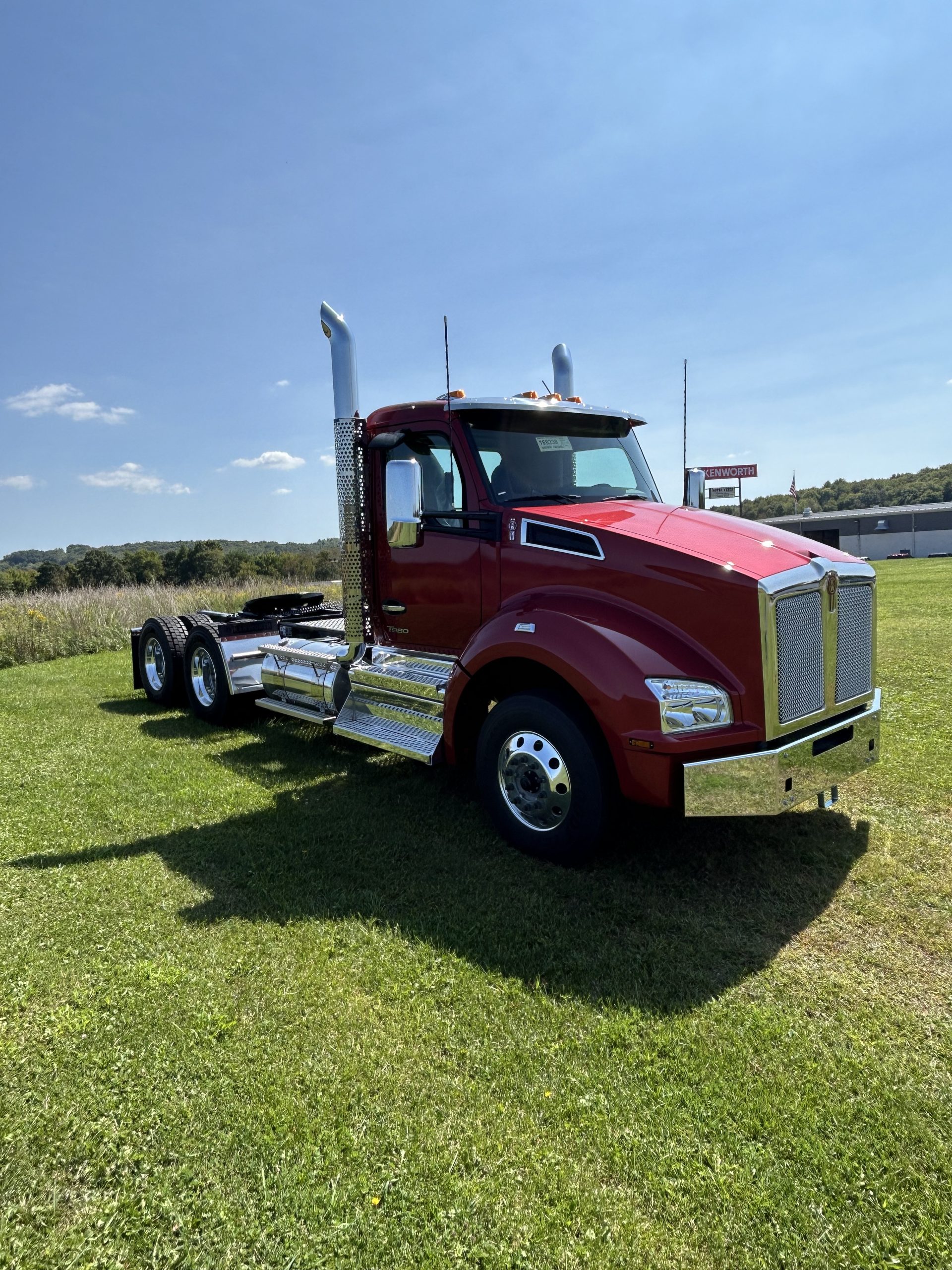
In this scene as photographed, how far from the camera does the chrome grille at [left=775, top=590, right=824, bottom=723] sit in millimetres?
3586

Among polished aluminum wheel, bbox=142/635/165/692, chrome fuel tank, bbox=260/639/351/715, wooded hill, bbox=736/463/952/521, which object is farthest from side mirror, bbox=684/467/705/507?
wooded hill, bbox=736/463/952/521

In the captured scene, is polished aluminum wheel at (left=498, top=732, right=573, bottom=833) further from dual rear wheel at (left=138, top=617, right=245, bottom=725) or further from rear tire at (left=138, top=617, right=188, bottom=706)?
rear tire at (left=138, top=617, right=188, bottom=706)

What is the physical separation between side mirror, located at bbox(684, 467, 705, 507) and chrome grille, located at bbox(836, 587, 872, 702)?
173 cm

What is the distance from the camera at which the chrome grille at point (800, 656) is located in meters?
3.59

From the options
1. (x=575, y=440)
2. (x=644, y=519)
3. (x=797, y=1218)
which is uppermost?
(x=575, y=440)

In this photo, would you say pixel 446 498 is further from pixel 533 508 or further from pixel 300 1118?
pixel 300 1118

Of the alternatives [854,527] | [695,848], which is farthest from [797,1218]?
[854,527]

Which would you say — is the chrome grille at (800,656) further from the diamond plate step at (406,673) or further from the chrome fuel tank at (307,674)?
the chrome fuel tank at (307,674)

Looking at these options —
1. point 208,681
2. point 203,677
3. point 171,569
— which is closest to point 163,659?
point 203,677

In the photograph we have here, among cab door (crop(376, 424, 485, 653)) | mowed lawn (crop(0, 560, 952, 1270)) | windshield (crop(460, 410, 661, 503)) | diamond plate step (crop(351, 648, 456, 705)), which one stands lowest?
mowed lawn (crop(0, 560, 952, 1270))

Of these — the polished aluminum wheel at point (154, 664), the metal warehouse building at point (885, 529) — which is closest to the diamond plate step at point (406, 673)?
the polished aluminum wheel at point (154, 664)

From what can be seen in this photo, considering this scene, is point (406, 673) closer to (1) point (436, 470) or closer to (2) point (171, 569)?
(1) point (436, 470)

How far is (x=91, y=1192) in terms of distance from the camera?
2.21 m

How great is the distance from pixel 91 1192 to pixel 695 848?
3210mm
